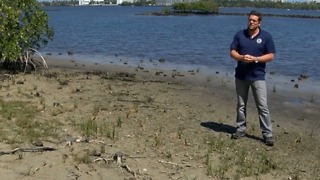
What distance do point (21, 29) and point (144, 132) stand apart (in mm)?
8189

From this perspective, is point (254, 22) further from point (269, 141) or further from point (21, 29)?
point (21, 29)

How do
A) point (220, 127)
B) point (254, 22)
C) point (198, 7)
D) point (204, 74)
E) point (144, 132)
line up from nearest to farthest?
point (254, 22) → point (144, 132) → point (220, 127) → point (204, 74) → point (198, 7)

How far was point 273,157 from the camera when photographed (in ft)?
28.2

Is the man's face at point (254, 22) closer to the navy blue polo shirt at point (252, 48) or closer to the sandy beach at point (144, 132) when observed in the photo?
the navy blue polo shirt at point (252, 48)

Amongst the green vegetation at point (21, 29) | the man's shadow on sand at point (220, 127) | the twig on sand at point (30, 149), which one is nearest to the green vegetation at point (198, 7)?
the green vegetation at point (21, 29)

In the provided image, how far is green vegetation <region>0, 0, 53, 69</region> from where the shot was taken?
1549 centimetres

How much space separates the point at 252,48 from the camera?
9.04 m

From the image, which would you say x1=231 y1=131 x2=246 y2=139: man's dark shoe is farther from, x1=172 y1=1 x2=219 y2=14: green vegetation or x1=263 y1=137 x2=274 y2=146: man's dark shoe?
x1=172 y1=1 x2=219 y2=14: green vegetation

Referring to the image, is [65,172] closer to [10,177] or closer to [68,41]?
[10,177]

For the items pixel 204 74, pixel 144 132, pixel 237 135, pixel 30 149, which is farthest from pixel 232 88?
pixel 30 149

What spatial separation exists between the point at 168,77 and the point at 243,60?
9.65m

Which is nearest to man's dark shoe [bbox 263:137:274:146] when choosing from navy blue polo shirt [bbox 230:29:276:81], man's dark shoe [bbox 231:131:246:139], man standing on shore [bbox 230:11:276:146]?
man standing on shore [bbox 230:11:276:146]

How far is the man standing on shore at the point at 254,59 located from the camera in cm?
896

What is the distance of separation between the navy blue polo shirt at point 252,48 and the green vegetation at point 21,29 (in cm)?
841
